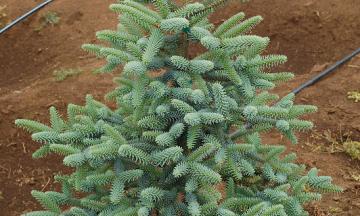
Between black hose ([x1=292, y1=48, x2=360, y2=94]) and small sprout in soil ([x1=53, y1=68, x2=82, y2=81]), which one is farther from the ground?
black hose ([x1=292, y1=48, x2=360, y2=94])

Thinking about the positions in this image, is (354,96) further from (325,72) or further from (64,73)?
(64,73)

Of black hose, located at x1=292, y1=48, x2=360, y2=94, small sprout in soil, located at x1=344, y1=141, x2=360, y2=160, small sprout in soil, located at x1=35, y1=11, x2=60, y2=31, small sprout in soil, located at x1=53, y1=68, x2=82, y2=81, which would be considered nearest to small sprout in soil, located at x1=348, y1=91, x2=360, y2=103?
black hose, located at x1=292, y1=48, x2=360, y2=94

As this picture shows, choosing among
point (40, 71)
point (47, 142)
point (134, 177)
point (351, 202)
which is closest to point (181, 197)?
point (134, 177)

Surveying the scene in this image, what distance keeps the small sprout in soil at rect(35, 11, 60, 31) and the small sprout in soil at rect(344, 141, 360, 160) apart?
493 cm

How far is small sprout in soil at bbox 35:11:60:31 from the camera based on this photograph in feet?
26.4

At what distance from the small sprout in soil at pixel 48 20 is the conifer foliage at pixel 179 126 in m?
4.89

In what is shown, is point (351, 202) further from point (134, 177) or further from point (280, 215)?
point (134, 177)

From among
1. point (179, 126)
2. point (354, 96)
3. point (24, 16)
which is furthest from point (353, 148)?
point (24, 16)

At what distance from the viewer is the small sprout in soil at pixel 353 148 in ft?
17.2

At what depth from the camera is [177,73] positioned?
3.09m

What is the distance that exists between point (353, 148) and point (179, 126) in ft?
9.62

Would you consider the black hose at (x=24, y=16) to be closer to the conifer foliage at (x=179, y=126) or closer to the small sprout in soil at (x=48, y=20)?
the small sprout in soil at (x=48, y=20)

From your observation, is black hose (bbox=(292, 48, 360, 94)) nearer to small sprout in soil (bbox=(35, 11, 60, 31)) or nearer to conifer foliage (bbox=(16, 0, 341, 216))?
conifer foliage (bbox=(16, 0, 341, 216))

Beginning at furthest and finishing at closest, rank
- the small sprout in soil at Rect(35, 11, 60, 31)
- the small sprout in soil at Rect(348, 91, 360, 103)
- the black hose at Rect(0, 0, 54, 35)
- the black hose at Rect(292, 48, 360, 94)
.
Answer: the small sprout in soil at Rect(35, 11, 60, 31) → the black hose at Rect(0, 0, 54, 35) → the black hose at Rect(292, 48, 360, 94) → the small sprout in soil at Rect(348, 91, 360, 103)
